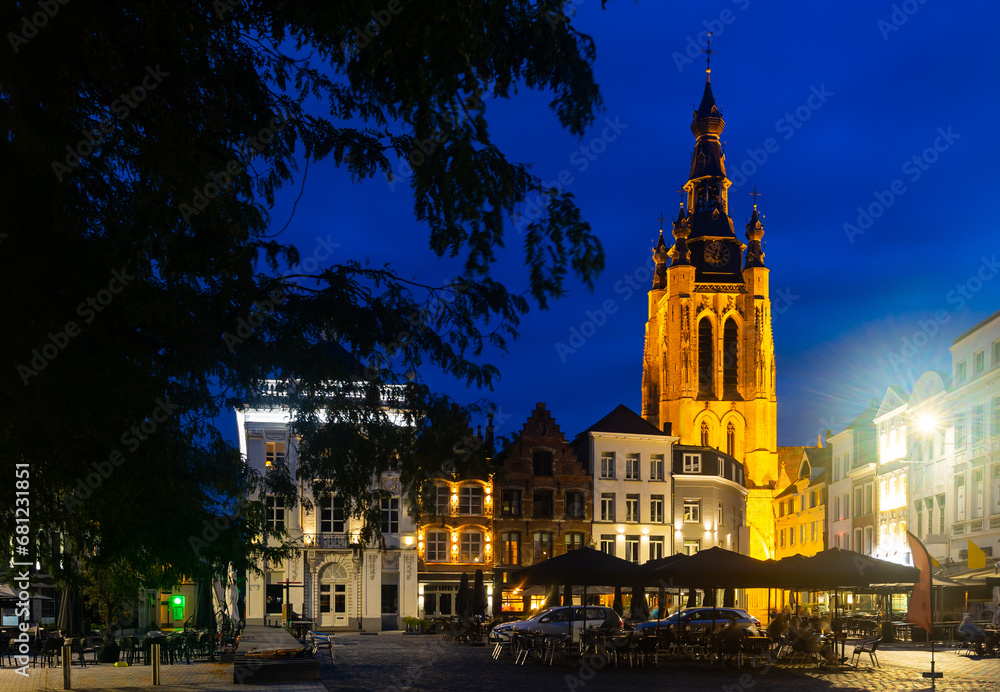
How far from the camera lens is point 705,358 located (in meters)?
115

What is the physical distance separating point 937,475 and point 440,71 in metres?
49.9

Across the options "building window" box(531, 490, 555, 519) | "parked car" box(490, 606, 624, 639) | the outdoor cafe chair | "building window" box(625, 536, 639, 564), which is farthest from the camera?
"building window" box(625, 536, 639, 564)

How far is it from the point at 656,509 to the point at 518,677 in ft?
145

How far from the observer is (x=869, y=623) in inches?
1607

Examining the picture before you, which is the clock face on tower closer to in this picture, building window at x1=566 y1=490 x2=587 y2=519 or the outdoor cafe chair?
building window at x1=566 y1=490 x2=587 y2=519

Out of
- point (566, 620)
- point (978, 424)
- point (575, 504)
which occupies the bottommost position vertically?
point (566, 620)

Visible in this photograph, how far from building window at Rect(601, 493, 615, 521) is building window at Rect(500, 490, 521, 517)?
16.2 ft

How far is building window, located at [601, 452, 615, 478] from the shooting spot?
6506cm

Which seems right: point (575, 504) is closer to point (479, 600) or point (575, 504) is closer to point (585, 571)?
point (479, 600)

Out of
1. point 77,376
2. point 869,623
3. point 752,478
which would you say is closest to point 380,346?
point 77,376

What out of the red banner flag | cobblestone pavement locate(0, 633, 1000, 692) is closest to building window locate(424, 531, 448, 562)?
cobblestone pavement locate(0, 633, 1000, 692)

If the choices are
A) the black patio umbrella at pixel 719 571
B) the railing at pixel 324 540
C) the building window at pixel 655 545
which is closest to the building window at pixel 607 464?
the building window at pixel 655 545

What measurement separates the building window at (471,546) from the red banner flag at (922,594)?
41.0m

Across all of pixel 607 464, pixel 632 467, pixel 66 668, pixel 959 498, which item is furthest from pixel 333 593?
pixel 66 668
